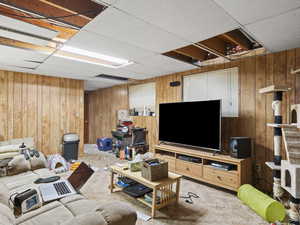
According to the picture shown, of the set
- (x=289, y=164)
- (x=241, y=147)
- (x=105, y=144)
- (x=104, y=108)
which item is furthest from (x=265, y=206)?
(x=104, y=108)

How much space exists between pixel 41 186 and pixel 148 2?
7.19 feet

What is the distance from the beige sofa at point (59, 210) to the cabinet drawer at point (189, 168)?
198 cm

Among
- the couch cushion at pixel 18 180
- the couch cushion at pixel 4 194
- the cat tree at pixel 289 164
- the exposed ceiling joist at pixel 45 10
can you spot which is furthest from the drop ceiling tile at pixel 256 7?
the couch cushion at pixel 18 180

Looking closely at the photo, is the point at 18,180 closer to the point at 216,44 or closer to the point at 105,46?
the point at 105,46

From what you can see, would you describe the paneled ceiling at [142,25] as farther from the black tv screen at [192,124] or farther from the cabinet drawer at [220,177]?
the cabinet drawer at [220,177]

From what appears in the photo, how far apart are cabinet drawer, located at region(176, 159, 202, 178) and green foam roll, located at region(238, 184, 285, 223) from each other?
34.4 inches

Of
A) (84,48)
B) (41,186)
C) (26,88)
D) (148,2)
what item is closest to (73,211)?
(41,186)

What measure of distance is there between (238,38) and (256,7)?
3.26 feet

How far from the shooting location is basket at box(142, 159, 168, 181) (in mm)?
2199

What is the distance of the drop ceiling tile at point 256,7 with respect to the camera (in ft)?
4.92

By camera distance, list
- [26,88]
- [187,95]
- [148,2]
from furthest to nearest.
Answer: [26,88] < [187,95] < [148,2]

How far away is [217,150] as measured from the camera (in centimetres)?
298

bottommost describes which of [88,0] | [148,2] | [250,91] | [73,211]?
[73,211]

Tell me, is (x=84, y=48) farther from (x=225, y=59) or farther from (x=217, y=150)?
(x=217, y=150)
